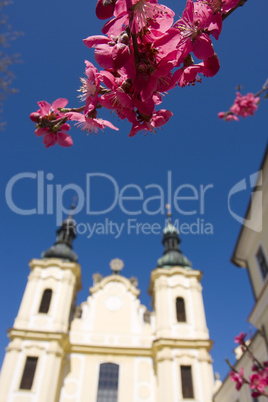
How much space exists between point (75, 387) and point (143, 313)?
251 inches

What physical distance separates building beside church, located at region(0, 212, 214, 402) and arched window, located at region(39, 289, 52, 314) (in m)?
0.06

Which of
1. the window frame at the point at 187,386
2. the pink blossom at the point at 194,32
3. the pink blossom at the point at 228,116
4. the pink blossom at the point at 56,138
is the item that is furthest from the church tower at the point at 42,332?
the pink blossom at the point at 194,32

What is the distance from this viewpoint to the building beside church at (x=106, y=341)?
16.7 meters

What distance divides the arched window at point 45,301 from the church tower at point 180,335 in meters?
7.37

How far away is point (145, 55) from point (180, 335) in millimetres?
20359

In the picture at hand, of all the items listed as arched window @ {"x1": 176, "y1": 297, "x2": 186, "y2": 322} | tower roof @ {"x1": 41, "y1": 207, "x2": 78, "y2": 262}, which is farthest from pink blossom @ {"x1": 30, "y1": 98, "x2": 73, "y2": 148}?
tower roof @ {"x1": 41, "y1": 207, "x2": 78, "y2": 262}

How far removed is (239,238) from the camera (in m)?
10.5

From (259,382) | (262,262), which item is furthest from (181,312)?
(259,382)

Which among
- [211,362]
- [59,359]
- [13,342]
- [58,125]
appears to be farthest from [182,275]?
[58,125]

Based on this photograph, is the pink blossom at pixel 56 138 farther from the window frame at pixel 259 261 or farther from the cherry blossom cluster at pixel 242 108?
the window frame at pixel 259 261

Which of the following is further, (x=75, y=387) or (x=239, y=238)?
(x=75, y=387)

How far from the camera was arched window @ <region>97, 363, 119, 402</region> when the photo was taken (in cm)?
1723

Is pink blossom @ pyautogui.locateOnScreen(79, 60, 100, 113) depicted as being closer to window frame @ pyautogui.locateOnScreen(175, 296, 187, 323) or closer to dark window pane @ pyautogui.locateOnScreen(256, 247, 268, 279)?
dark window pane @ pyautogui.locateOnScreen(256, 247, 268, 279)

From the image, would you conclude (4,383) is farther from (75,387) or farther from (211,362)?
(211,362)
